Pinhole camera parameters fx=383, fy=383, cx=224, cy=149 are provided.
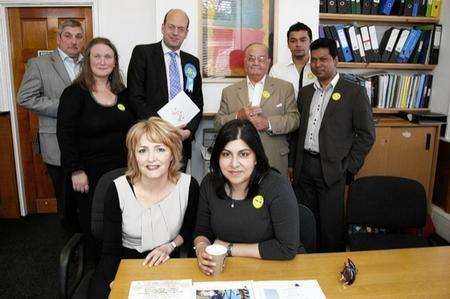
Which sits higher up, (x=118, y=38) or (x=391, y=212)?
(x=118, y=38)

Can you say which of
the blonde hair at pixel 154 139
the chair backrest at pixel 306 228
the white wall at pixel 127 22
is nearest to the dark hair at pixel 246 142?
the blonde hair at pixel 154 139

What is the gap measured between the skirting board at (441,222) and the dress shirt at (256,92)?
2.39 meters

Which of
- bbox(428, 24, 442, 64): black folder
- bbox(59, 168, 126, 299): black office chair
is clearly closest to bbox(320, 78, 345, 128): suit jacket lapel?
bbox(59, 168, 126, 299): black office chair

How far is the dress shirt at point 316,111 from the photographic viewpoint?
266 centimetres

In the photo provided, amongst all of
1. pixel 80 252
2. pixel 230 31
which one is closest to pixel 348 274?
pixel 80 252

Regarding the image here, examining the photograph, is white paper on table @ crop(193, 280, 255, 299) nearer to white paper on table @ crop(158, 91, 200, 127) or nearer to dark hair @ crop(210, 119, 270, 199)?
dark hair @ crop(210, 119, 270, 199)

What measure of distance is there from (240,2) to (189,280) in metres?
2.76

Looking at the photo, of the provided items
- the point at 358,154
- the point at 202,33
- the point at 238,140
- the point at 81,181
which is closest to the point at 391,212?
the point at 358,154

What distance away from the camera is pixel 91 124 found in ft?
7.66

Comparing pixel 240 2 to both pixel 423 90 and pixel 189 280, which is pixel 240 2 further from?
pixel 189 280

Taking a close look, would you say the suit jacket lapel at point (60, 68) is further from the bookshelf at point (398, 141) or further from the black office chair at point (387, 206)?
the bookshelf at point (398, 141)

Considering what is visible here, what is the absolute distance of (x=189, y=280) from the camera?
137cm

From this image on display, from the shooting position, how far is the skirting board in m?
Answer: 3.70

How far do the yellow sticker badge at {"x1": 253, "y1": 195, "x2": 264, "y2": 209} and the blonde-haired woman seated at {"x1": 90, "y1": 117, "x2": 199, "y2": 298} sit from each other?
1.15ft
